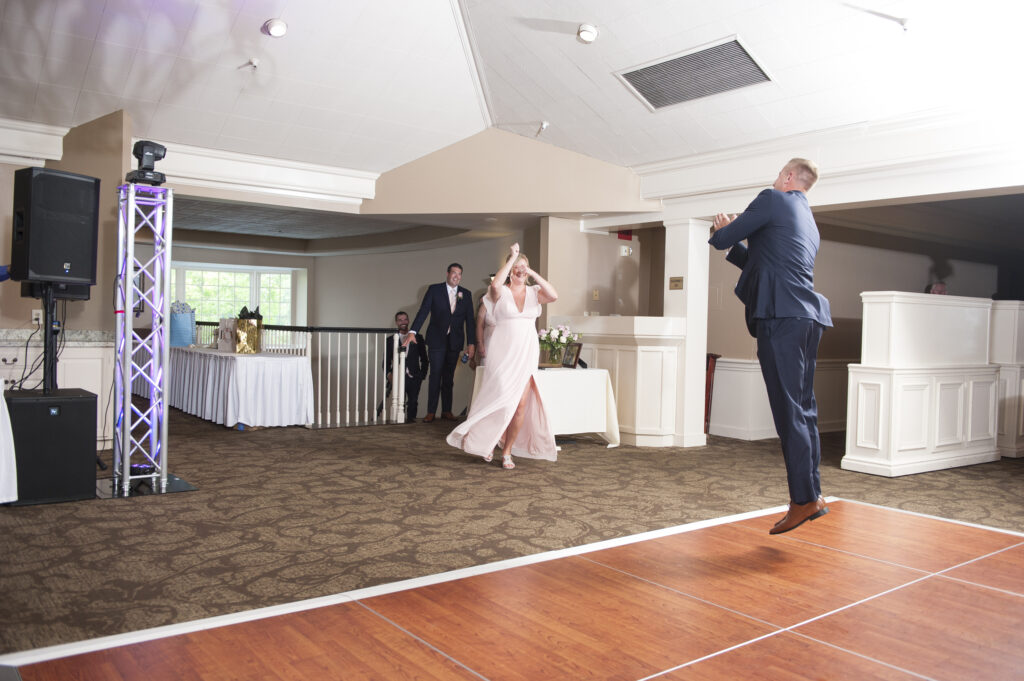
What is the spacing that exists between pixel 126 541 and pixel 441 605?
6.21 feet

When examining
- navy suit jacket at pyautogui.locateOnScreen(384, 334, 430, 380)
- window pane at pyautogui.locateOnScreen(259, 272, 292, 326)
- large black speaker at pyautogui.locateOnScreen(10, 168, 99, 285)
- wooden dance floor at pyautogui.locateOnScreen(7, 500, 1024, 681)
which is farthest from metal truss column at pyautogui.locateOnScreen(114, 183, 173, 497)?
window pane at pyautogui.locateOnScreen(259, 272, 292, 326)

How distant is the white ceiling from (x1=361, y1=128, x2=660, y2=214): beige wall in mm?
243

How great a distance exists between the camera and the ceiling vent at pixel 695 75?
17.4ft

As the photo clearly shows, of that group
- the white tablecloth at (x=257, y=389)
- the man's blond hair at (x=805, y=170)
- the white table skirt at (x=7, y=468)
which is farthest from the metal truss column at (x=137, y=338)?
the man's blond hair at (x=805, y=170)

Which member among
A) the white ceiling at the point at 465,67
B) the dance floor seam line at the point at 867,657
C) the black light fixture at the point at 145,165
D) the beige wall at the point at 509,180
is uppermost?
the white ceiling at the point at 465,67

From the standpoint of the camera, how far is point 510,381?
5.58 meters

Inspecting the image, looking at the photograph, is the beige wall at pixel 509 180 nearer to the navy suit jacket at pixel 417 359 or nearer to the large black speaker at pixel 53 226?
the navy suit jacket at pixel 417 359

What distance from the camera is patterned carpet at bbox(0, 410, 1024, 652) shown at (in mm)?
2898

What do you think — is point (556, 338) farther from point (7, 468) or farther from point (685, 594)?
point (685, 594)

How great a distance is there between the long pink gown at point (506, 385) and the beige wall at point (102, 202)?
9.57ft

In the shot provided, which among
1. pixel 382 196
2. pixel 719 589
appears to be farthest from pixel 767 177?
pixel 719 589

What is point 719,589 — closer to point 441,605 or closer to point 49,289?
point 441,605

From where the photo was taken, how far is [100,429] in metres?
6.14

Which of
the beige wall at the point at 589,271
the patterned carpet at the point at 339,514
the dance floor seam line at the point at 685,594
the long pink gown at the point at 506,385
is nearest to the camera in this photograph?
the dance floor seam line at the point at 685,594
